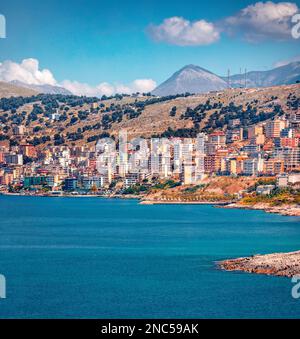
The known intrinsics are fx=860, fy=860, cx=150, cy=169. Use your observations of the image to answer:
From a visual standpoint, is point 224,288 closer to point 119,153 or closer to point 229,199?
point 229,199

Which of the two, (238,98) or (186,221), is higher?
(238,98)

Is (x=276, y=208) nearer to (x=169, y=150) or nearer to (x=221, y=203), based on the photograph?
(x=221, y=203)

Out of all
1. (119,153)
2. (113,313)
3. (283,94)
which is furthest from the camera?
(283,94)

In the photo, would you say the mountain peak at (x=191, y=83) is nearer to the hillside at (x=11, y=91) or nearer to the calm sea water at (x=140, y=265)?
the hillside at (x=11, y=91)

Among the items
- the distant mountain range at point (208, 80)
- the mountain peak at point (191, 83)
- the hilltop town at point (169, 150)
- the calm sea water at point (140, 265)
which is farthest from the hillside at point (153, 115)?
the mountain peak at point (191, 83)

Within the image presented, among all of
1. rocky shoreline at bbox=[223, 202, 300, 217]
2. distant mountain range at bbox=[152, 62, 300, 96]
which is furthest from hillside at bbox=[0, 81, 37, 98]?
rocky shoreline at bbox=[223, 202, 300, 217]

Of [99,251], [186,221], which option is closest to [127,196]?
[186,221]
